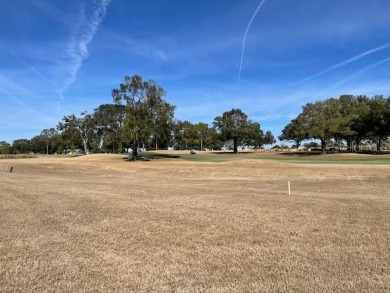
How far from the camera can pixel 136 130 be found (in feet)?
170

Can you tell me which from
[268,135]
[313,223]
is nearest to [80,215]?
[313,223]

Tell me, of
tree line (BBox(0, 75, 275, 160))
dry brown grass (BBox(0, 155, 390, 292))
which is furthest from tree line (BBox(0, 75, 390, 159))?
dry brown grass (BBox(0, 155, 390, 292))

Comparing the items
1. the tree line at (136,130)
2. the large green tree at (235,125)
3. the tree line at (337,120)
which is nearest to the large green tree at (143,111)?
the tree line at (136,130)

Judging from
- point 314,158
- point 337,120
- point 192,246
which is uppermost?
point 337,120

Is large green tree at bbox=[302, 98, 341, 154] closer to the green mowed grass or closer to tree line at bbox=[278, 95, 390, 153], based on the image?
tree line at bbox=[278, 95, 390, 153]

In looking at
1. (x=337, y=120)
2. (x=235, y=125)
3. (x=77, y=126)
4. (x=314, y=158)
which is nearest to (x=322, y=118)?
(x=337, y=120)

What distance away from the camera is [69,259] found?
22.6 feet

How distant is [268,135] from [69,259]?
167432 millimetres

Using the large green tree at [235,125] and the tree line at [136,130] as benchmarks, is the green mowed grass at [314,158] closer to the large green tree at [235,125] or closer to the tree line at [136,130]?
the tree line at [136,130]

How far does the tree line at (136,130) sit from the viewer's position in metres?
52.6

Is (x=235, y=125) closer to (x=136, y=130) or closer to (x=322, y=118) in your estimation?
(x=322, y=118)

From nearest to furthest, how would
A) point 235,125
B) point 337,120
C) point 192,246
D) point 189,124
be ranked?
point 192,246
point 337,120
point 235,125
point 189,124

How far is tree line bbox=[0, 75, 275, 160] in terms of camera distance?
52.6 m

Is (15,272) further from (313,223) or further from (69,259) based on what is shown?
(313,223)
